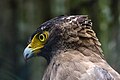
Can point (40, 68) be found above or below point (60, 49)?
below

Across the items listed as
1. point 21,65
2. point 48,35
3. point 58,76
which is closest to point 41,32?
point 48,35

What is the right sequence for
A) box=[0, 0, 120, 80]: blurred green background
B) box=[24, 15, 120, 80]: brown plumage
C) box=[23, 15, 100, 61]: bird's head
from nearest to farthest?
box=[24, 15, 120, 80]: brown plumage
box=[23, 15, 100, 61]: bird's head
box=[0, 0, 120, 80]: blurred green background

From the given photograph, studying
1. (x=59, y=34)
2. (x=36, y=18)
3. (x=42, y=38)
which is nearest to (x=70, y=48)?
(x=59, y=34)

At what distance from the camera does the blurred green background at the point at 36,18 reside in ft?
35.1

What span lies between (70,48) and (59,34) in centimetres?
19

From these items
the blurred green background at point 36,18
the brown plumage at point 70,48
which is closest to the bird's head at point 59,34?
the brown plumage at point 70,48

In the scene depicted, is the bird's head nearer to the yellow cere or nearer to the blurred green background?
the yellow cere

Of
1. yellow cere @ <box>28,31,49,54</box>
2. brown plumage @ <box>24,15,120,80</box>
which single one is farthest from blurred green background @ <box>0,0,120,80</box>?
brown plumage @ <box>24,15,120,80</box>

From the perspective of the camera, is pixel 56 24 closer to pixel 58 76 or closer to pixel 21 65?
pixel 58 76

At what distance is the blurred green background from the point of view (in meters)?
10.7

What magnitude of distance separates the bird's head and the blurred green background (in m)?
4.20

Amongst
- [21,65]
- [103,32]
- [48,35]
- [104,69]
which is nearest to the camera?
[104,69]

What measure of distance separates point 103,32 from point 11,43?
68.1 inches

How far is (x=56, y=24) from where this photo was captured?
19.8 feet
